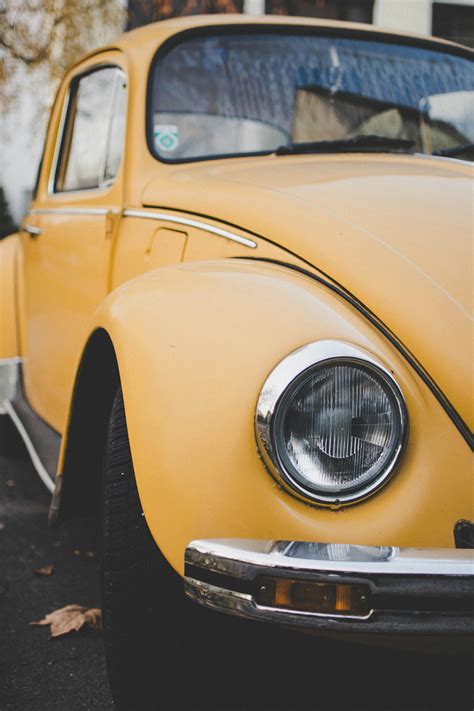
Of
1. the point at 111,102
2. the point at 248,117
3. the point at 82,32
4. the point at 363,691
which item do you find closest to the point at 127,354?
the point at 363,691

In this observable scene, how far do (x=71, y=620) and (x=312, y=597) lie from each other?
1332mm

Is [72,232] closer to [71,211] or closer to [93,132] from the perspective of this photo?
[71,211]

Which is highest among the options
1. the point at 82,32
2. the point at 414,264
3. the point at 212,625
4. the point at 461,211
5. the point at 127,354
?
the point at 82,32

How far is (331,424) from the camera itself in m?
1.51

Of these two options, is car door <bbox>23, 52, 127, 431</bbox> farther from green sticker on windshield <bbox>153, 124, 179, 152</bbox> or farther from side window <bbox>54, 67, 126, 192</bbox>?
green sticker on windshield <bbox>153, 124, 179, 152</bbox>

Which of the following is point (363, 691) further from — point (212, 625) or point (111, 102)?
point (111, 102)

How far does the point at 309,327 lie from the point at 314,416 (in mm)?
180

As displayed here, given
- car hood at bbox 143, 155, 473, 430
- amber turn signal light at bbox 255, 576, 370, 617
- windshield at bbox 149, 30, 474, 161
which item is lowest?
amber turn signal light at bbox 255, 576, 370, 617

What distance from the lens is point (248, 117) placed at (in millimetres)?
2867

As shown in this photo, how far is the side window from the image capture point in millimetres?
3004

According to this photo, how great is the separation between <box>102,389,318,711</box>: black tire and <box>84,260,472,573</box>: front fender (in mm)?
140

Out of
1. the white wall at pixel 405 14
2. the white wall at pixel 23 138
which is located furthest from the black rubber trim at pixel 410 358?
the white wall at pixel 405 14

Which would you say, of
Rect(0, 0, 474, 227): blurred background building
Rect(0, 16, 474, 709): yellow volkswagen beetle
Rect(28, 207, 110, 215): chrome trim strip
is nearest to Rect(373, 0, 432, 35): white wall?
Rect(0, 0, 474, 227): blurred background building

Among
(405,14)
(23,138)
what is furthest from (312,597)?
(23,138)
